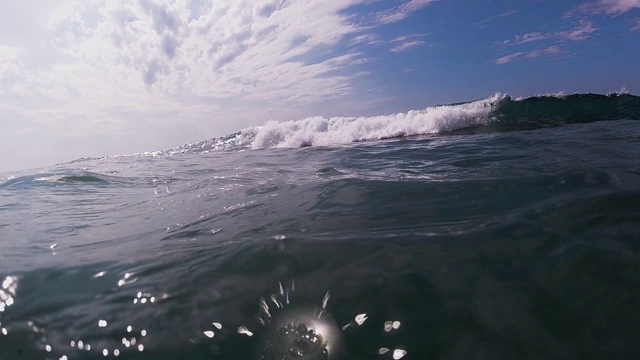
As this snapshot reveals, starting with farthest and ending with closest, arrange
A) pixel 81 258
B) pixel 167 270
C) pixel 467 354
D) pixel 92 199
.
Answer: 1. pixel 92 199
2. pixel 81 258
3. pixel 167 270
4. pixel 467 354

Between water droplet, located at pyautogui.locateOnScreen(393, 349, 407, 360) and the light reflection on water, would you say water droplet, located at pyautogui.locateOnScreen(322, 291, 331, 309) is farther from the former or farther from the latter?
water droplet, located at pyautogui.locateOnScreen(393, 349, 407, 360)

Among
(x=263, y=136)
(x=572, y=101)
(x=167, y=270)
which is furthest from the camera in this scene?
(x=263, y=136)

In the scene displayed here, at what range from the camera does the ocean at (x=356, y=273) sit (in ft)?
6.36

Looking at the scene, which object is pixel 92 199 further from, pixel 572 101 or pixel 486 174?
pixel 572 101

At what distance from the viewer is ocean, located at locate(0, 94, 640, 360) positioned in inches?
76.4

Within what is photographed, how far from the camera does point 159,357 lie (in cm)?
198

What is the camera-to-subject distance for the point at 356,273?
2451 mm

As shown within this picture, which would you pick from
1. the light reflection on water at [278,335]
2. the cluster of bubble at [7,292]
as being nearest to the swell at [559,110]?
the light reflection on water at [278,335]

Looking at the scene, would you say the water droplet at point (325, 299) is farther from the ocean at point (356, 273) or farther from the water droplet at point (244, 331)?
the water droplet at point (244, 331)

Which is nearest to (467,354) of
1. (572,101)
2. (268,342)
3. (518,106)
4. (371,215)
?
(268,342)

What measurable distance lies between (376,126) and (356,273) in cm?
1386

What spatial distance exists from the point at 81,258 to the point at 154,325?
61.4 inches

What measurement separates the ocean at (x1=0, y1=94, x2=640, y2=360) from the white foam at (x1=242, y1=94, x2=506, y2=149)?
30.7ft

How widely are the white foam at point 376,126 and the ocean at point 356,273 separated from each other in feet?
30.7
